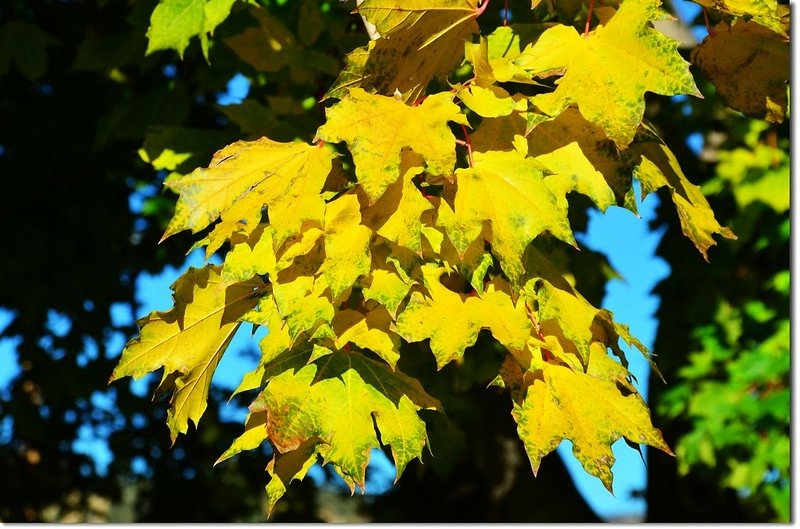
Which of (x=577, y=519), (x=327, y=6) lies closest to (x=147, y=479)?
(x=577, y=519)

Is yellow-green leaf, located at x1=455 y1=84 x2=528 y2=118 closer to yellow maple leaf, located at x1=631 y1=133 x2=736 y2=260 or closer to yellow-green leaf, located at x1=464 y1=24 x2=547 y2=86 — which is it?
yellow-green leaf, located at x1=464 y1=24 x2=547 y2=86

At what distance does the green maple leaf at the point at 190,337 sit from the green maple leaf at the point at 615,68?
471 mm

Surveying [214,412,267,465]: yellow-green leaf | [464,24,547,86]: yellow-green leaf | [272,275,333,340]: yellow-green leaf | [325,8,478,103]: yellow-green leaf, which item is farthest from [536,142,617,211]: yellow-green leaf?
[214,412,267,465]: yellow-green leaf

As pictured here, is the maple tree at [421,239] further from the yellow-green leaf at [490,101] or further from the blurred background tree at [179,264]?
the blurred background tree at [179,264]

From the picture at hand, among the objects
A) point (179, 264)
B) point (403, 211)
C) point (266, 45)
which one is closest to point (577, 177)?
point (403, 211)

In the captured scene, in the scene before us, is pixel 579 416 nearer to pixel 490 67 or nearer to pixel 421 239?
pixel 421 239

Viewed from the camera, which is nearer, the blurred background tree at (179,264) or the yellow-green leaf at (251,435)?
the yellow-green leaf at (251,435)

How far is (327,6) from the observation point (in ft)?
8.67

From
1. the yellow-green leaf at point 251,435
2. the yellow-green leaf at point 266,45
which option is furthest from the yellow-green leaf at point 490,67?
the yellow-green leaf at point 266,45

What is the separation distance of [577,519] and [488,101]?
14.1ft

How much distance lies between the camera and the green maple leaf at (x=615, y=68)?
120 centimetres

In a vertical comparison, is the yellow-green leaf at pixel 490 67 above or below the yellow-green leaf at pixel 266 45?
above

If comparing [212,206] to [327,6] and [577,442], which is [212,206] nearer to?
[577,442]

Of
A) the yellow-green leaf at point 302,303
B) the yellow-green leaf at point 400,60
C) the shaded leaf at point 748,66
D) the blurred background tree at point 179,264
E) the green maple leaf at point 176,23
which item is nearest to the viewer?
the yellow-green leaf at point 302,303
